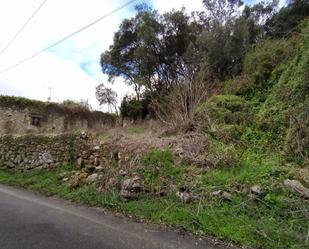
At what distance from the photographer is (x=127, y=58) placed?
69.7 feet

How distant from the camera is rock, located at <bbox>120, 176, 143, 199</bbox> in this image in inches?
224

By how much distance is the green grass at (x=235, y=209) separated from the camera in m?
3.95

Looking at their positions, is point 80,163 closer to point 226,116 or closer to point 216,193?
point 216,193

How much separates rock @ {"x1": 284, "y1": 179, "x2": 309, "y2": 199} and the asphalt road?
1773 millimetres

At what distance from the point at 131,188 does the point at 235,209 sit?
84.7 inches

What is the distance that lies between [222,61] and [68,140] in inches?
396

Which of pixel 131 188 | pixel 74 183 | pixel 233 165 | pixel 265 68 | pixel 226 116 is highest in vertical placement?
pixel 265 68

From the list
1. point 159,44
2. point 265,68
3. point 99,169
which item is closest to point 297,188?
point 99,169

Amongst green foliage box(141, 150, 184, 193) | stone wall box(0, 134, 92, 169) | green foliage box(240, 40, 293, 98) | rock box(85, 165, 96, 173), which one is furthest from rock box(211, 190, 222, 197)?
green foliage box(240, 40, 293, 98)

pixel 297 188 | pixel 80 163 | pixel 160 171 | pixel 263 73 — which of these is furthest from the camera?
pixel 263 73

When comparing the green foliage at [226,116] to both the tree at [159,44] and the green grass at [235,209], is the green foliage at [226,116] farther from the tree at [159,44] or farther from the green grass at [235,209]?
the tree at [159,44]

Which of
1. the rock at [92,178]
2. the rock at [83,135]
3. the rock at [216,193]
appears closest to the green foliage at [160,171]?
the rock at [216,193]

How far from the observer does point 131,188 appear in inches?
227

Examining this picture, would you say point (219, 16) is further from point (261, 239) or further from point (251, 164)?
point (261, 239)
